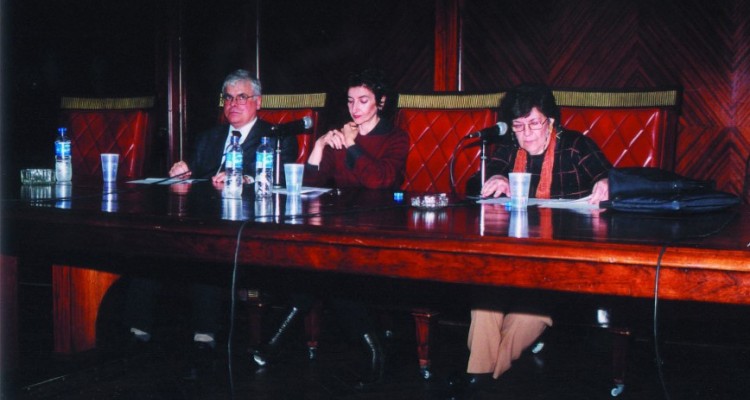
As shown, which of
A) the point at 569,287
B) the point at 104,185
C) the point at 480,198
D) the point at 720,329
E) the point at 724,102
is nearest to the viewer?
the point at 569,287

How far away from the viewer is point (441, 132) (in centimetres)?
278

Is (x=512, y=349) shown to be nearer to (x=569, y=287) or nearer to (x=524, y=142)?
(x=524, y=142)

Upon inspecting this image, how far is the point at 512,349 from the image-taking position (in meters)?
2.19

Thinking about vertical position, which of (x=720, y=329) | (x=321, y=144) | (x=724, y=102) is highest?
(x=724, y=102)

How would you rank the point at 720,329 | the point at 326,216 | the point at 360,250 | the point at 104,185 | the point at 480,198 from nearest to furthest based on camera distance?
the point at 360,250
the point at 326,216
the point at 480,198
the point at 104,185
the point at 720,329

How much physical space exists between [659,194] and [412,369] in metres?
1.29

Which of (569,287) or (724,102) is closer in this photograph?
(569,287)

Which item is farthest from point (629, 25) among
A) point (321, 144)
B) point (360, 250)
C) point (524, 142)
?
point (360, 250)

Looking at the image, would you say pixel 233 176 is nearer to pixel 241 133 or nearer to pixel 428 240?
pixel 428 240

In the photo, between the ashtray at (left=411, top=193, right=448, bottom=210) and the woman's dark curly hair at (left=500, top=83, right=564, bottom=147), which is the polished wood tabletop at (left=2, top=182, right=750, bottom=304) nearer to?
the ashtray at (left=411, top=193, right=448, bottom=210)

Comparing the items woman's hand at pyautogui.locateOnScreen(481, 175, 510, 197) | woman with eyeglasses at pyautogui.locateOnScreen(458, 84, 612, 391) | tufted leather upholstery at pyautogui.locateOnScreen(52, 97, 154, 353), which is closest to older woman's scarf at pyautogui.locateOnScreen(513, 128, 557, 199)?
woman with eyeglasses at pyautogui.locateOnScreen(458, 84, 612, 391)

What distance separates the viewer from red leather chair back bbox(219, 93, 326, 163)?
293 centimetres

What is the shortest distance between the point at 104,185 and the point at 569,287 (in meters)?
1.71

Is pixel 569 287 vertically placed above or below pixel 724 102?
below
